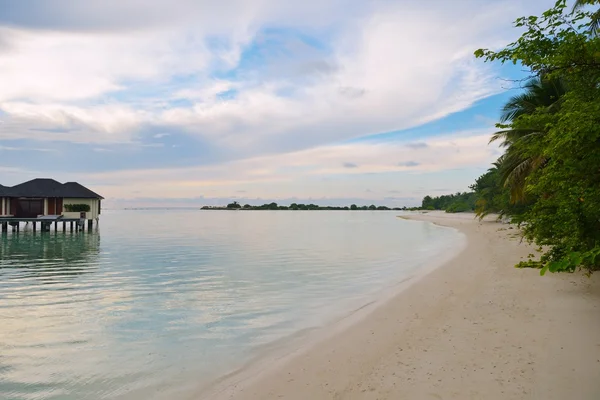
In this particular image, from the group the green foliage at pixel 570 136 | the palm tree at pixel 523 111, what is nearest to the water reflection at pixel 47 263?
the green foliage at pixel 570 136

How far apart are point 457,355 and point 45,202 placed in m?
48.3

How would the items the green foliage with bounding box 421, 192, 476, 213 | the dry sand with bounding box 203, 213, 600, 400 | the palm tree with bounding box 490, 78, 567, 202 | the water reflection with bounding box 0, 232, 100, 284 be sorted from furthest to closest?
the green foliage with bounding box 421, 192, 476, 213 → the palm tree with bounding box 490, 78, 567, 202 → the water reflection with bounding box 0, 232, 100, 284 → the dry sand with bounding box 203, 213, 600, 400

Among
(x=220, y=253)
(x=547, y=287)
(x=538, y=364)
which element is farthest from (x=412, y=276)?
(x=220, y=253)

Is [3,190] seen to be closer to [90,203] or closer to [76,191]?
[76,191]

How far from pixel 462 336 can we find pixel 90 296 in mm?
10725

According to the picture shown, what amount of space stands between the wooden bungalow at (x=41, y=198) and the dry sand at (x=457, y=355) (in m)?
44.1

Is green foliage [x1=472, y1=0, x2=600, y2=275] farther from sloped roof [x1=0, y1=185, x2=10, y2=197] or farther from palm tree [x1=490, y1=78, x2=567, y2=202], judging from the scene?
sloped roof [x1=0, y1=185, x2=10, y2=197]

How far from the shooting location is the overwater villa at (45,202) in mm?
42500

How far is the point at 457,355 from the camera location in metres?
5.99

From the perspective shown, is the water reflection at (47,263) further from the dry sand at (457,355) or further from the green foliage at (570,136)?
the green foliage at (570,136)

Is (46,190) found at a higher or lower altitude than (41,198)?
higher

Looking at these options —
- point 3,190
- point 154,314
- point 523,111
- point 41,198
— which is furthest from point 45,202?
point 523,111

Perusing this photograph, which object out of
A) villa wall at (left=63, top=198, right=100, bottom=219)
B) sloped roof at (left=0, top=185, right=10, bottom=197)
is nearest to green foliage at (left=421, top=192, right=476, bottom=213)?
villa wall at (left=63, top=198, right=100, bottom=219)

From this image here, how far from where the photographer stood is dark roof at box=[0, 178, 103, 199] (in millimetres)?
42406
